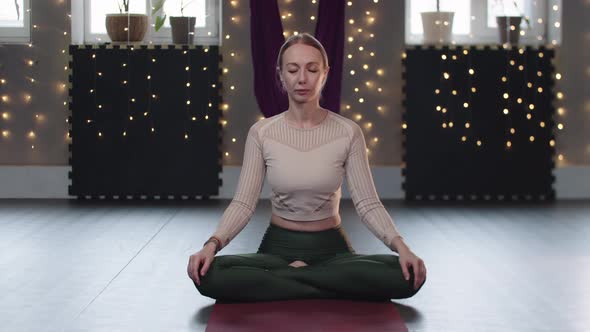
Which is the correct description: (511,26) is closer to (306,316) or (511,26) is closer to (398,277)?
(398,277)

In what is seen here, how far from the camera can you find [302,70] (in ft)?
10.2

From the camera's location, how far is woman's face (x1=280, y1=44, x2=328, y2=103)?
3.12 meters

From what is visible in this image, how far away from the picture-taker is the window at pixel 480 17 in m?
6.87

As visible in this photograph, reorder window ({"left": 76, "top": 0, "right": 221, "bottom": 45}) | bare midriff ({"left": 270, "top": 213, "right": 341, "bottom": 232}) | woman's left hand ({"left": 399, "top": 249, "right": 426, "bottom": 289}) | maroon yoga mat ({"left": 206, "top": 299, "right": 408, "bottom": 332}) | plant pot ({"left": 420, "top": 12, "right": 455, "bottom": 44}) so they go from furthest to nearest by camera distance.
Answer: window ({"left": 76, "top": 0, "right": 221, "bottom": 45}) → plant pot ({"left": 420, "top": 12, "right": 455, "bottom": 44}) → bare midriff ({"left": 270, "top": 213, "right": 341, "bottom": 232}) → woman's left hand ({"left": 399, "top": 249, "right": 426, "bottom": 289}) → maroon yoga mat ({"left": 206, "top": 299, "right": 408, "bottom": 332})

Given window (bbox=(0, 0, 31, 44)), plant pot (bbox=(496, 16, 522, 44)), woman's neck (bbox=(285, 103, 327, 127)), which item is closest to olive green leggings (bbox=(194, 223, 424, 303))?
woman's neck (bbox=(285, 103, 327, 127))

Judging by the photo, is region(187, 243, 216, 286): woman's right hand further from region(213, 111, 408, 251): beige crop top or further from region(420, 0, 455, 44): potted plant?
region(420, 0, 455, 44): potted plant

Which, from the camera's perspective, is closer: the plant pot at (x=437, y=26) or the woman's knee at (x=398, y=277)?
the woman's knee at (x=398, y=277)

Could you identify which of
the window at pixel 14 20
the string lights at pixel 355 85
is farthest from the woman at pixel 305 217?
the window at pixel 14 20

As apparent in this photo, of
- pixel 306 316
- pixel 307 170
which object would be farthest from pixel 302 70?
pixel 306 316

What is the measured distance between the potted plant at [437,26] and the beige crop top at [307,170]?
11.7 feet

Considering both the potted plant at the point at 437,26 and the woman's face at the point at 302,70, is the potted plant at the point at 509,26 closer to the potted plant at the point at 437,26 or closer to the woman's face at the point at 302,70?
the potted plant at the point at 437,26

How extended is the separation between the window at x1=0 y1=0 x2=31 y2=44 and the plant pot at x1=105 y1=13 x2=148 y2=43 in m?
0.60

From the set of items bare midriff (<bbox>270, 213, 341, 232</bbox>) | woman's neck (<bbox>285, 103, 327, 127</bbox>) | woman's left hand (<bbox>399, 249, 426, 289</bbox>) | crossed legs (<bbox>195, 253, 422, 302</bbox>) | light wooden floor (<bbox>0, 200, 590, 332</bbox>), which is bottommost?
light wooden floor (<bbox>0, 200, 590, 332</bbox>)

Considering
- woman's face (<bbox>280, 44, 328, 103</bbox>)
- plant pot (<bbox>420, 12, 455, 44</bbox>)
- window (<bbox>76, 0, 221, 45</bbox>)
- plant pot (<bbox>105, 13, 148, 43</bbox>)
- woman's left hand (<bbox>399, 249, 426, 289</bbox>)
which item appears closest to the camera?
woman's left hand (<bbox>399, 249, 426, 289</bbox>)
